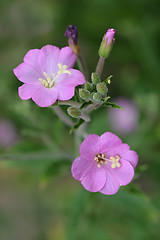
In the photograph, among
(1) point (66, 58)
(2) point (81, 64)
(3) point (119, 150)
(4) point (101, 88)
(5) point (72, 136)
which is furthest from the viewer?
(5) point (72, 136)

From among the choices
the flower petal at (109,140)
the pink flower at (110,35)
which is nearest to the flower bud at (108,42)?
the pink flower at (110,35)

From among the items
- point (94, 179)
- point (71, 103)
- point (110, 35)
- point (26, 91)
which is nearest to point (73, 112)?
point (71, 103)

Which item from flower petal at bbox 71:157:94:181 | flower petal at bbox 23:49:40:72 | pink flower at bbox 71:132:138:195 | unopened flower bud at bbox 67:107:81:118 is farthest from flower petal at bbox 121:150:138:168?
flower petal at bbox 23:49:40:72

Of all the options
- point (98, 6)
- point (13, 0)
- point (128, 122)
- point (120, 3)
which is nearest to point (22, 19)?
point (13, 0)

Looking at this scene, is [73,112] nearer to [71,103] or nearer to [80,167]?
[71,103]

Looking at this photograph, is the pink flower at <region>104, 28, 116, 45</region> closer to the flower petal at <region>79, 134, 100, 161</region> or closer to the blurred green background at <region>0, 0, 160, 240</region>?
the flower petal at <region>79, 134, 100, 161</region>

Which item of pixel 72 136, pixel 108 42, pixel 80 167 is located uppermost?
pixel 108 42

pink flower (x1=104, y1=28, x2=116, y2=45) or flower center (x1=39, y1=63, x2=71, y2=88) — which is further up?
pink flower (x1=104, y1=28, x2=116, y2=45)
